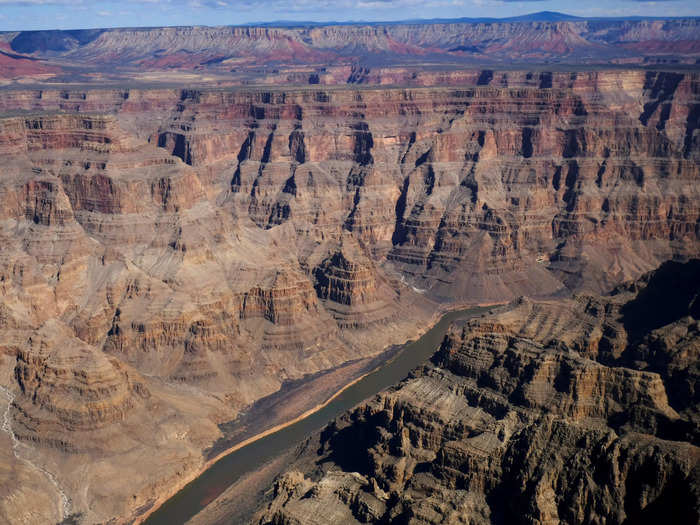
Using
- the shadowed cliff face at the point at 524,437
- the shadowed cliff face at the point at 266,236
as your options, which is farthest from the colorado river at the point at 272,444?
the shadowed cliff face at the point at 524,437

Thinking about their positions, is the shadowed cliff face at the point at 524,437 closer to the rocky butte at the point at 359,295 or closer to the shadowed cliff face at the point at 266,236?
the rocky butte at the point at 359,295

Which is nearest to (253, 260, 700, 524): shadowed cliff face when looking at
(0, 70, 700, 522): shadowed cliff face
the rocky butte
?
the rocky butte

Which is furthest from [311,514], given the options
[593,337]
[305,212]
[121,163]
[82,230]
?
[305,212]

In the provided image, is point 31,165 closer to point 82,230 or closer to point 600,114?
point 82,230

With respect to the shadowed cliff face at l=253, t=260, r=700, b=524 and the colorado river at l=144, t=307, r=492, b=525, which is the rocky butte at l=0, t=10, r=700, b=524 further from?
the colorado river at l=144, t=307, r=492, b=525

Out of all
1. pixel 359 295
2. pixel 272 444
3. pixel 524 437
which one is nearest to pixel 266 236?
pixel 359 295
